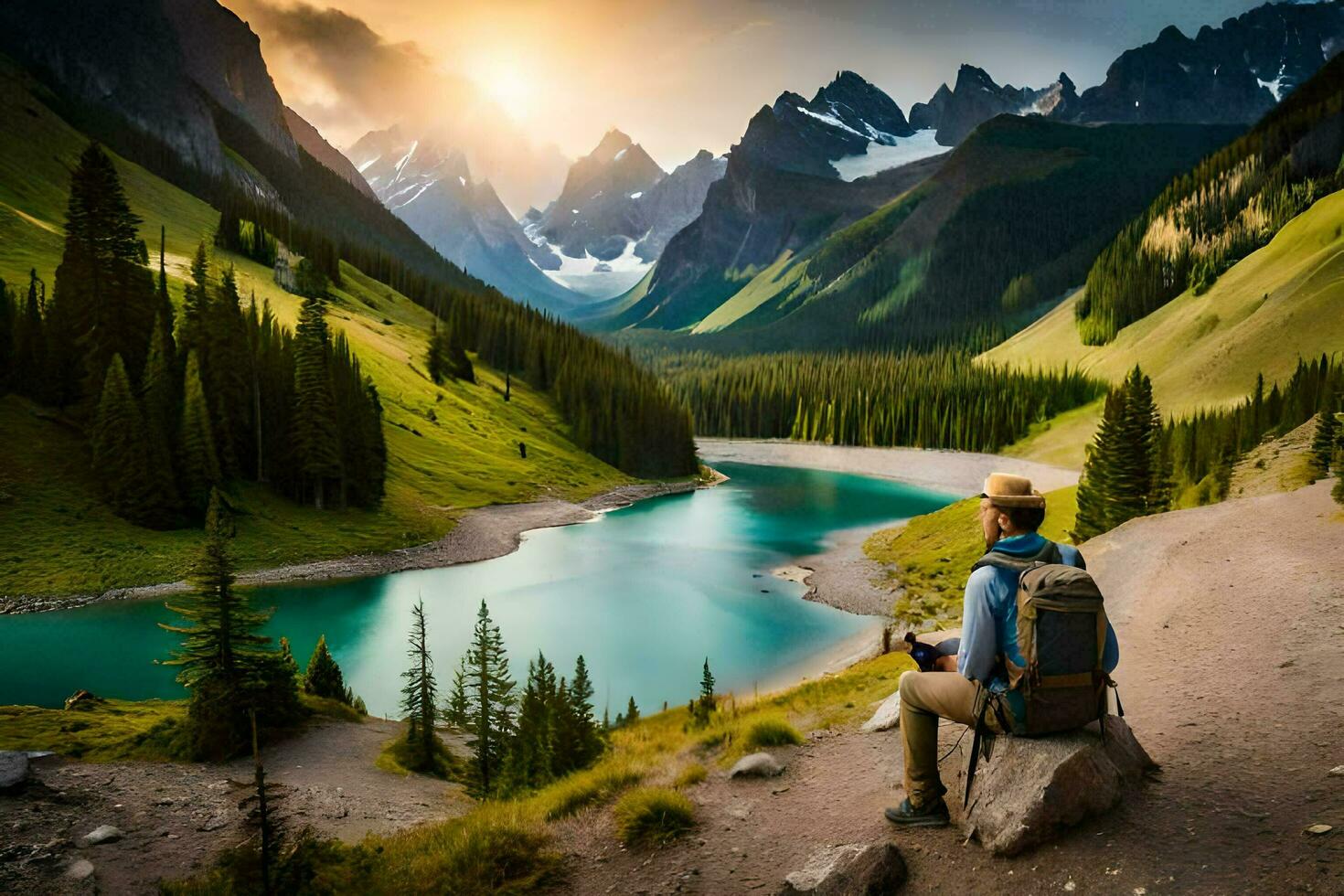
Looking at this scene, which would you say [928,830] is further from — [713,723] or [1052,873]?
[713,723]

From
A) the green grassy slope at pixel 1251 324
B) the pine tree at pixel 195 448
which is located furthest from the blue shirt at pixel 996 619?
the green grassy slope at pixel 1251 324

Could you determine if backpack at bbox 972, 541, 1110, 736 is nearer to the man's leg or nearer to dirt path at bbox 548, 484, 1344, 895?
the man's leg

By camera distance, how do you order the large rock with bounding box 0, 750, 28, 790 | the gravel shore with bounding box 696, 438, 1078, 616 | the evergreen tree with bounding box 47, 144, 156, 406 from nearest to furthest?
the large rock with bounding box 0, 750, 28, 790 < the gravel shore with bounding box 696, 438, 1078, 616 < the evergreen tree with bounding box 47, 144, 156, 406

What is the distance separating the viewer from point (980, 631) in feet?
22.0

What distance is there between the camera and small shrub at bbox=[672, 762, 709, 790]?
11.8 metres

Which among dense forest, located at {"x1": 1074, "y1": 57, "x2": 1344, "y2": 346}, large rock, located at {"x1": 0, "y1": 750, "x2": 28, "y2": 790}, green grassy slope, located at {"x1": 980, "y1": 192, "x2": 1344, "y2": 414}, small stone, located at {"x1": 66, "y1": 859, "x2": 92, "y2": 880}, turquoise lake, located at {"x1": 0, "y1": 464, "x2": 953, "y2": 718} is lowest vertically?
turquoise lake, located at {"x1": 0, "y1": 464, "x2": 953, "y2": 718}

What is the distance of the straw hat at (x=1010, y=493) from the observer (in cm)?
698

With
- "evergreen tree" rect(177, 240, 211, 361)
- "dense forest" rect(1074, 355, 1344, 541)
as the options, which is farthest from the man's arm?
"evergreen tree" rect(177, 240, 211, 361)

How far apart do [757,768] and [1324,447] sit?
38.8 m

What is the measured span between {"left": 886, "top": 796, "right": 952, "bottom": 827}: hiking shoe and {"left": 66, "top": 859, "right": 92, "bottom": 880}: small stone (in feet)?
45.4

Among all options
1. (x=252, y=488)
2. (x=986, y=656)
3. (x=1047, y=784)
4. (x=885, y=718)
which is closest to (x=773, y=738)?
(x=885, y=718)

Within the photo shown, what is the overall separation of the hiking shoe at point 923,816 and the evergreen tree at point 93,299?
70.9 m

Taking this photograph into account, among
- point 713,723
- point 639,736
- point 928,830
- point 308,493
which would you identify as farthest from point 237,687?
point 308,493

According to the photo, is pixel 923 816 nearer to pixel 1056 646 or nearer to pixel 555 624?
pixel 1056 646
